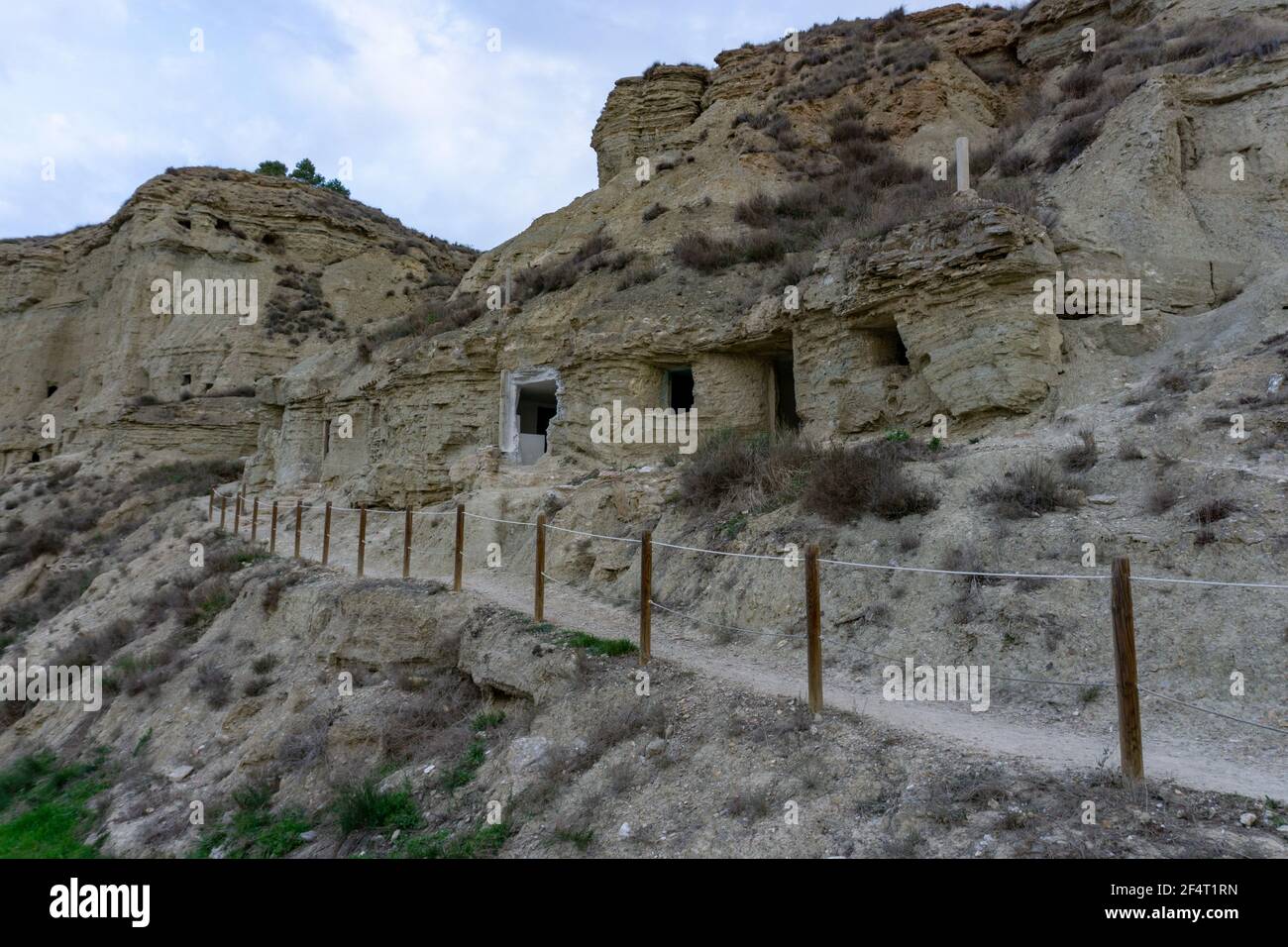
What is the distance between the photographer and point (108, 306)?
37000mm

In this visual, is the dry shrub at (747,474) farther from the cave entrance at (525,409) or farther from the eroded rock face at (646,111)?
the eroded rock face at (646,111)

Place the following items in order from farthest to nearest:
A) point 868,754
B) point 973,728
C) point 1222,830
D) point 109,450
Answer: point 109,450 → point 973,728 → point 868,754 → point 1222,830

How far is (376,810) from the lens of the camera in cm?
617

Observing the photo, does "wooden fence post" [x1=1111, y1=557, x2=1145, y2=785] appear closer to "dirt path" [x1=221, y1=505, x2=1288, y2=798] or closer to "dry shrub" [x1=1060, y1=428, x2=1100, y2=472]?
"dirt path" [x1=221, y1=505, x2=1288, y2=798]

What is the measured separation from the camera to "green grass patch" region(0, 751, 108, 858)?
8.40 meters

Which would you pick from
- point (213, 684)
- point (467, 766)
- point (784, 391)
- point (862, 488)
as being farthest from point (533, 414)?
point (467, 766)

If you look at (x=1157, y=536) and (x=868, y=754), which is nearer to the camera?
(x=868, y=754)

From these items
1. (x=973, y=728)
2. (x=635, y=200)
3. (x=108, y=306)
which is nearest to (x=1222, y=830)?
(x=973, y=728)

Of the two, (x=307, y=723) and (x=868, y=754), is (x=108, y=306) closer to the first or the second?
(x=307, y=723)

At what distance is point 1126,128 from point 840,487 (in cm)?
929

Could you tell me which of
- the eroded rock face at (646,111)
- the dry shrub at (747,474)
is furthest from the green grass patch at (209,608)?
the eroded rock face at (646,111)

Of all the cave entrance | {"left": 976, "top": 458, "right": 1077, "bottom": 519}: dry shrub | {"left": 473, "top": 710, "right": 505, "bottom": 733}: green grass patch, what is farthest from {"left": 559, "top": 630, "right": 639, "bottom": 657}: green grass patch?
the cave entrance

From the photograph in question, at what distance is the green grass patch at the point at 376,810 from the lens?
6082 millimetres

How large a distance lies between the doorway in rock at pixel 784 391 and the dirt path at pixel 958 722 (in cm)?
733
